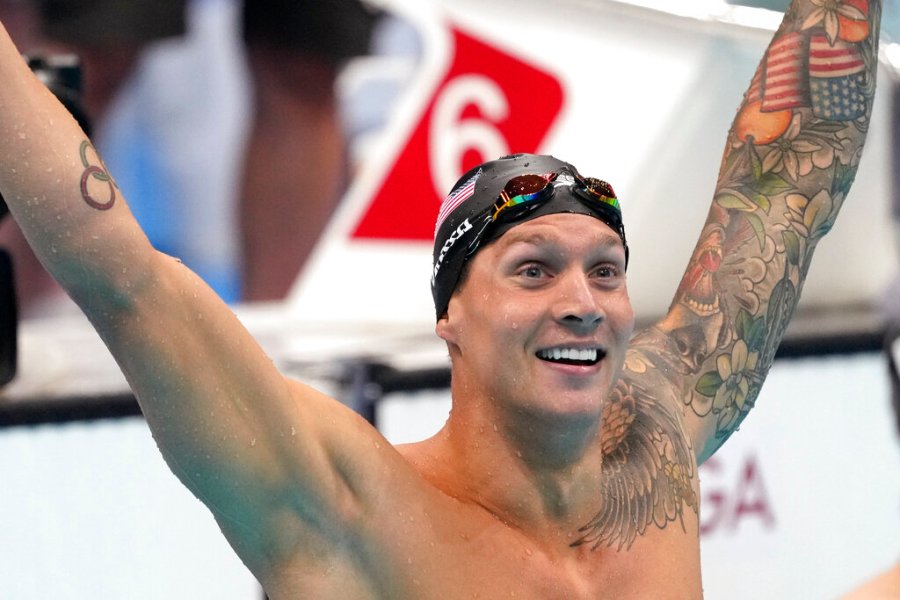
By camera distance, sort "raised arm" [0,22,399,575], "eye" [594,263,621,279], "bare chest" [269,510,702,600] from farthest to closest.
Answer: "eye" [594,263,621,279] → "bare chest" [269,510,702,600] → "raised arm" [0,22,399,575]

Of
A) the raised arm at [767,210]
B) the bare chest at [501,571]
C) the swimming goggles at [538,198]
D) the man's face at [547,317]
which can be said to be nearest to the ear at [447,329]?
the man's face at [547,317]

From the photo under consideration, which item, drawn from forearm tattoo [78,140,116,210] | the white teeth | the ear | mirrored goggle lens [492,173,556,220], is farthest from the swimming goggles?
forearm tattoo [78,140,116,210]

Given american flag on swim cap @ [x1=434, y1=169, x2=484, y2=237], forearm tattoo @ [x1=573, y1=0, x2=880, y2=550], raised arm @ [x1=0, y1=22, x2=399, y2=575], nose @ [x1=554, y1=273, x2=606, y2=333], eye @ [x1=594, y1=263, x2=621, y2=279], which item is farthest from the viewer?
forearm tattoo @ [x1=573, y1=0, x2=880, y2=550]

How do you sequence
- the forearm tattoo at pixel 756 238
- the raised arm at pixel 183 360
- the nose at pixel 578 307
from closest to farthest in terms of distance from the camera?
the raised arm at pixel 183 360
the nose at pixel 578 307
the forearm tattoo at pixel 756 238

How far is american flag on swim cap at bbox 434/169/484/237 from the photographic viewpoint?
93.3 inches

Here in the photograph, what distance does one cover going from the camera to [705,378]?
2.63 metres

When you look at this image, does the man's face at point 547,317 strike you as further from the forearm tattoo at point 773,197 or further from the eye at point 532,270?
the forearm tattoo at point 773,197

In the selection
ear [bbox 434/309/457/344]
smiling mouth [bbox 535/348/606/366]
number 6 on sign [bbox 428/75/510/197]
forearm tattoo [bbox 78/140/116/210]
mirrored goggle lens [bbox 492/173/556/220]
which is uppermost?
mirrored goggle lens [bbox 492/173/556/220]

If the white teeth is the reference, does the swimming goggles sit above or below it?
above

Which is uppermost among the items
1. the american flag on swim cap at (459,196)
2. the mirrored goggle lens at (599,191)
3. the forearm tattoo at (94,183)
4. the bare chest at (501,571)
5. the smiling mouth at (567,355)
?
the mirrored goggle lens at (599,191)

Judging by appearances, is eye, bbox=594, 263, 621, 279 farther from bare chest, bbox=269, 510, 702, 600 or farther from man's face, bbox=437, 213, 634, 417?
bare chest, bbox=269, 510, 702, 600

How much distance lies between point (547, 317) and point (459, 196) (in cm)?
34

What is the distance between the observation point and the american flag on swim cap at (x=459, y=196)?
237 cm

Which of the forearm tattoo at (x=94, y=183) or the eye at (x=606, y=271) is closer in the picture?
the forearm tattoo at (x=94, y=183)
